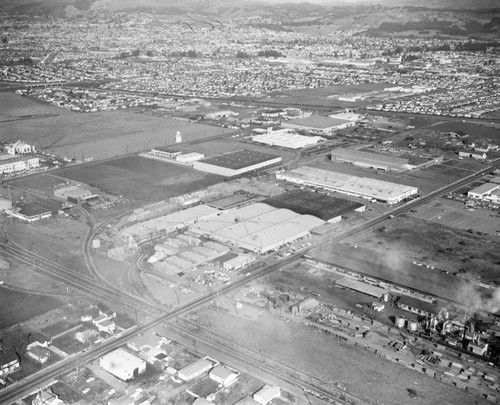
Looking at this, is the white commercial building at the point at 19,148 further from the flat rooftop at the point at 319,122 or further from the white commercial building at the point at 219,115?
the flat rooftop at the point at 319,122

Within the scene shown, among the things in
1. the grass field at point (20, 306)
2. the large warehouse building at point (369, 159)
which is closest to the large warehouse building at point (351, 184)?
the large warehouse building at point (369, 159)

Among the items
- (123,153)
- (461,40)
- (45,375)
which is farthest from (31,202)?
(461,40)

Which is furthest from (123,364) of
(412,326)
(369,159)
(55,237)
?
(369,159)

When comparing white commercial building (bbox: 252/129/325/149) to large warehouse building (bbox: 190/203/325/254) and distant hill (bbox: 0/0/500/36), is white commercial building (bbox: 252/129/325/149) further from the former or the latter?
distant hill (bbox: 0/0/500/36)

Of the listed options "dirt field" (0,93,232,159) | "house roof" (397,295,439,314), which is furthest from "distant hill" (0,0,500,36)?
"house roof" (397,295,439,314)

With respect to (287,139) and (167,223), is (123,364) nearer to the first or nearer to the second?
(167,223)
